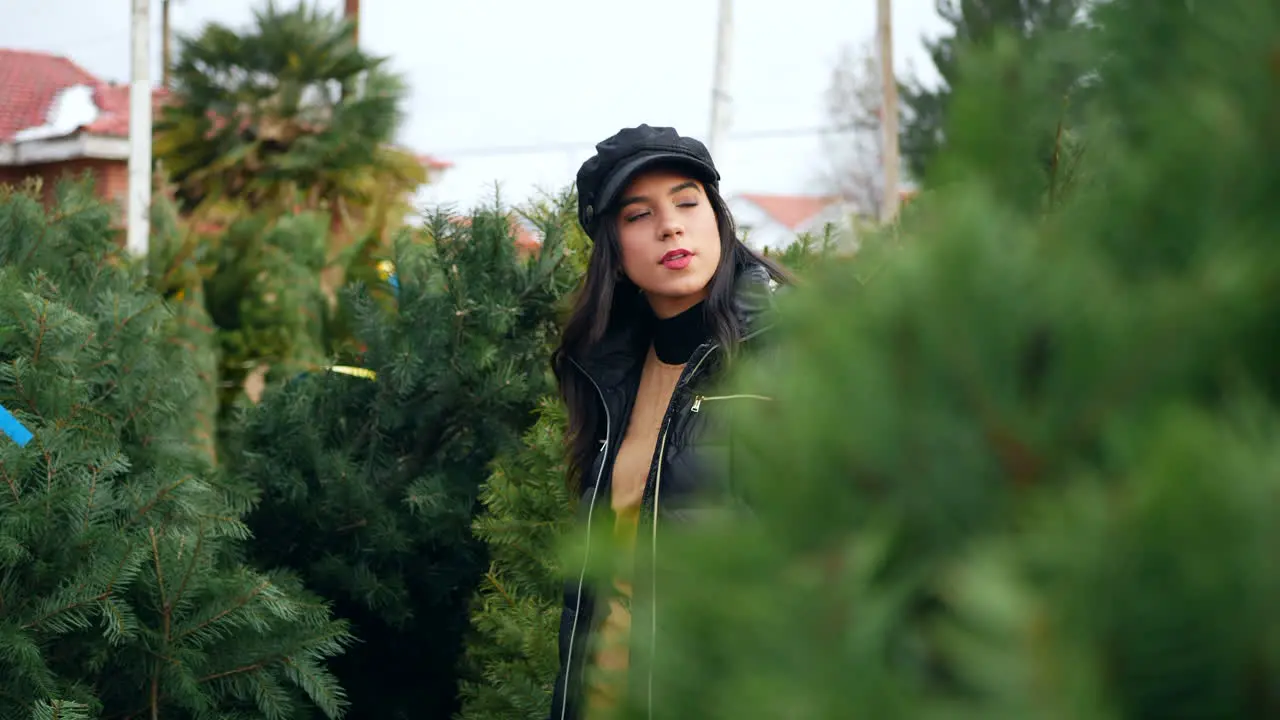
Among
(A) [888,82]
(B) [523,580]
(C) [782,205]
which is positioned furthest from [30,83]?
(C) [782,205]

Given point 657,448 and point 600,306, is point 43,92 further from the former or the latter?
point 657,448

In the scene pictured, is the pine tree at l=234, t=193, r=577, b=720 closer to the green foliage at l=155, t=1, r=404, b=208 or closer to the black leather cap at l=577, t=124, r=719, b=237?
the black leather cap at l=577, t=124, r=719, b=237

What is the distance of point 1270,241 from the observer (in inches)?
26.1

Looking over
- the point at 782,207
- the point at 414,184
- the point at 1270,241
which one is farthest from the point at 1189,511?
the point at 782,207

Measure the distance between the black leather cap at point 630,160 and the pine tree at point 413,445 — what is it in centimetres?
93

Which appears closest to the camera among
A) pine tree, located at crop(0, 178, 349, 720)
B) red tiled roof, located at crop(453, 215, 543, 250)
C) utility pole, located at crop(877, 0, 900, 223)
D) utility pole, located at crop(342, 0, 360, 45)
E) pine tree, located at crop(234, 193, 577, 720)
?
pine tree, located at crop(0, 178, 349, 720)

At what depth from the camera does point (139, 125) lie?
13.8 meters

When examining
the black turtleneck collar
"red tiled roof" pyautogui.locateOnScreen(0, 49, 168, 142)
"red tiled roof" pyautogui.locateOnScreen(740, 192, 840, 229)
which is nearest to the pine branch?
the black turtleneck collar

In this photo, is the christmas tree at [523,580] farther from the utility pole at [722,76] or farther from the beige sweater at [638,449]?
the utility pole at [722,76]

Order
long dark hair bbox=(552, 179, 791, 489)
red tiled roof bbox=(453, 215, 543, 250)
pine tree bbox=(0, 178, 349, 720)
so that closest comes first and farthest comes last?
pine tree bbox=(0, 178, 349, 720) < long dark hair bbox=(552, 179, 791, 489) < red tiled roof bbox=(453, 215, 543, 250)

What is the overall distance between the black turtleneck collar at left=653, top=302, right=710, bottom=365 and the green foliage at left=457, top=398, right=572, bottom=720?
0.59 meters

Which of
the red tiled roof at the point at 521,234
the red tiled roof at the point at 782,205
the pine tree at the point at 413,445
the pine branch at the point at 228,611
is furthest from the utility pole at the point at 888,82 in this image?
the red tiled roof at the point at 782,205

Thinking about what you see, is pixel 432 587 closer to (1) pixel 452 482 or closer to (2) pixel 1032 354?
(1) pixel 452 482

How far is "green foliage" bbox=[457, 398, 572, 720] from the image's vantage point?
3086mm
